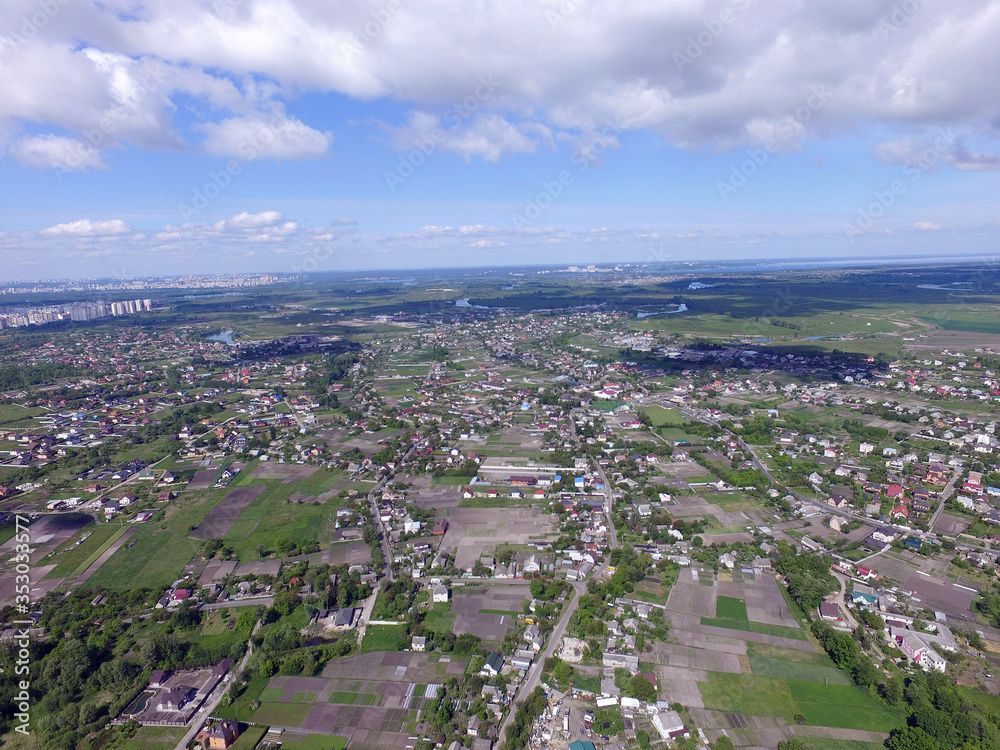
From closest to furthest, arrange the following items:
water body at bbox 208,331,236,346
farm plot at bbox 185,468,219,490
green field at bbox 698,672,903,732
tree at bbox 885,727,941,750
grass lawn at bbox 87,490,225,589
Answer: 1. tree at bbox 885,727,941,750
2. green field at bbox 698,672,903,732
3. grass lawn at bbox 87,490,225,589
4. farm plot at bbox 185,468,219,490
5. water body at bbox 208,331,236,346

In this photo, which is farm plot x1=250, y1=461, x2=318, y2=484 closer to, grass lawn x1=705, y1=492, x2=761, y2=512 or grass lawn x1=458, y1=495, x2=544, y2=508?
grass lawn x1=458, y1=495, x2=544, y2=508

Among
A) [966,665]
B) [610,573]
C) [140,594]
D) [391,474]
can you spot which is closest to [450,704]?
[610,573]

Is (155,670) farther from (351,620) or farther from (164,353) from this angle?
(164,353)

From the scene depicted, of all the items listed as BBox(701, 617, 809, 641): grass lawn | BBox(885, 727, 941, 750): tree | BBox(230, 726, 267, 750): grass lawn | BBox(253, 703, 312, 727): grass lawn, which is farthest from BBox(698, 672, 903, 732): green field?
BBox(230, 726, 267, 750): grass lawn

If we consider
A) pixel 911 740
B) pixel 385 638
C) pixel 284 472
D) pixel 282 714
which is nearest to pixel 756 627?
pixel 911 740

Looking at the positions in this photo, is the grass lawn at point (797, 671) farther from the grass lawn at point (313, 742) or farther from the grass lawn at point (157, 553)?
the grass lawn at point (157, 553)

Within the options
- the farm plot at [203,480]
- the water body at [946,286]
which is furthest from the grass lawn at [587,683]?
the water body at [946,286]
